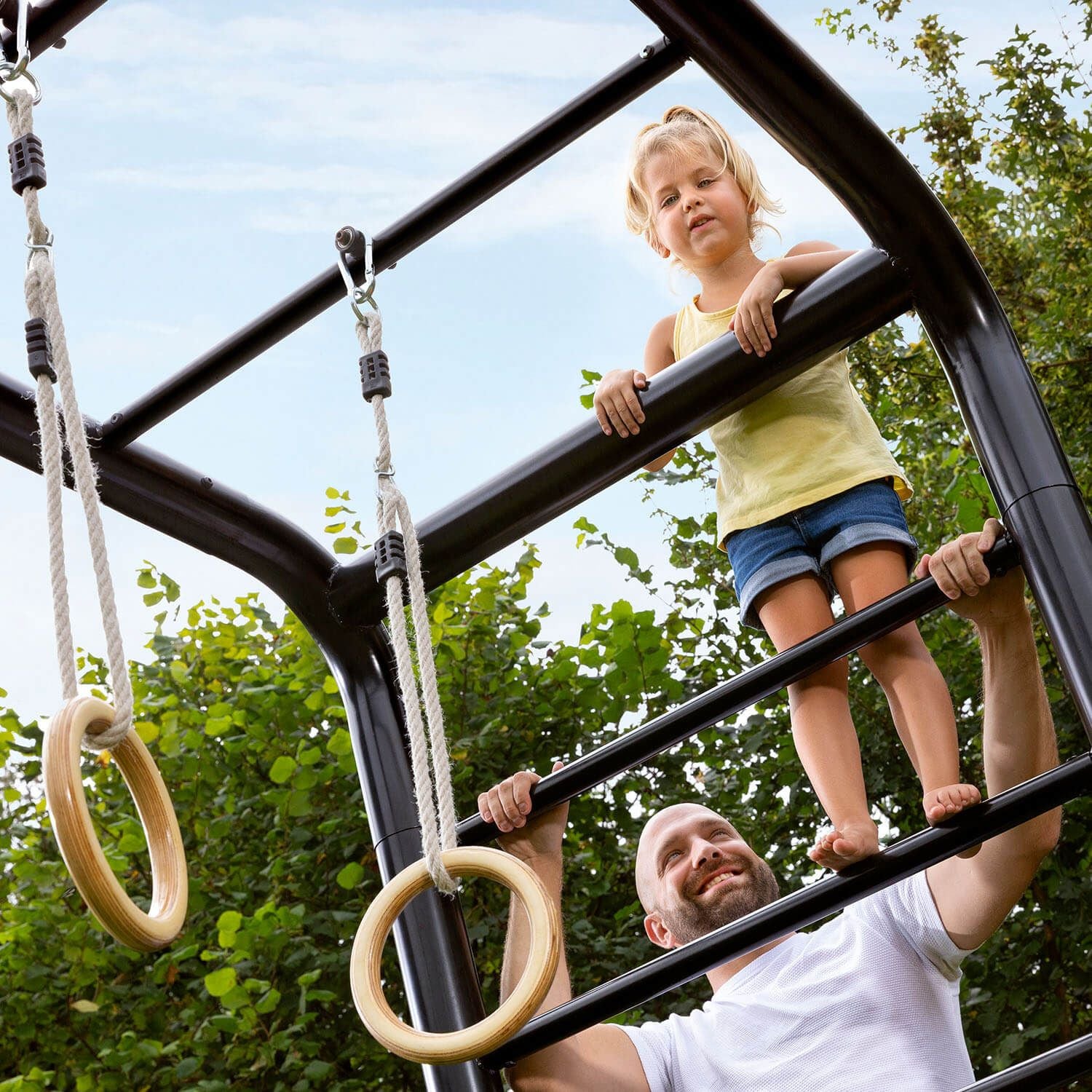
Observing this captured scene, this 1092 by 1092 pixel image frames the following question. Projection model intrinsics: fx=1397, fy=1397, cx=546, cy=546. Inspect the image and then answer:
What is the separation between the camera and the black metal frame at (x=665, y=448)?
1275 mm

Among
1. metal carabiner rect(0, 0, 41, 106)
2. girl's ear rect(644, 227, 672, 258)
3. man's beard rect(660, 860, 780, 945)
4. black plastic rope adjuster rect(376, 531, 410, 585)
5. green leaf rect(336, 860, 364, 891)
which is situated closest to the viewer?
metal carabiner rect(0, 0, 41, 106)

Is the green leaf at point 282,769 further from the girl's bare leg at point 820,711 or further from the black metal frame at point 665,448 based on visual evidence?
the girl's bare leg at point 820,711

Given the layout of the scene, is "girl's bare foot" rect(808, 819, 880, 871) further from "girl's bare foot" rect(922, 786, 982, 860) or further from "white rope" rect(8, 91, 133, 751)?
"white rope" rect(8, 91, 133, 751)

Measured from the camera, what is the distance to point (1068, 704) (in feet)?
11.0

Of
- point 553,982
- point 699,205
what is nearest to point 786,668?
point 553,982

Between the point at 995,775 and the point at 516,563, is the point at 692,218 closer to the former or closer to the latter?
the point at 995,775

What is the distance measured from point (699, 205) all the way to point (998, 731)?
0.80 metres

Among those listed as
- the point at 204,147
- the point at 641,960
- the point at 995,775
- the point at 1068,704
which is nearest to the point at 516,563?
the point at 641,960

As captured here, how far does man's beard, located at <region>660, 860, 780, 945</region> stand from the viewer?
213cm

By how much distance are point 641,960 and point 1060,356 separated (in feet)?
6.63

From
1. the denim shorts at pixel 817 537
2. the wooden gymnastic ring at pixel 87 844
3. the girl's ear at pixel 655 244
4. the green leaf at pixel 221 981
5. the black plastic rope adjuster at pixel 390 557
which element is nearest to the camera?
the wooden gymnastic ring at pixel 87 844

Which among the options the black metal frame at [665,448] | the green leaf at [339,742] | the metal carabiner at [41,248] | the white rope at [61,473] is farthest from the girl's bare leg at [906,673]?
the green leaf at [339,742]

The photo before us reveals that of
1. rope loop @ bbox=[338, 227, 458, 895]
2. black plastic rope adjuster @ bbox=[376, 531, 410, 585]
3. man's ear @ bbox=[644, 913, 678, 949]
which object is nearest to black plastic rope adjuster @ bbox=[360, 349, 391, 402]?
rope loop @ bbox=[338, 227, 458, 895]

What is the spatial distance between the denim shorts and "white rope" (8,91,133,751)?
0.87 m
